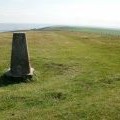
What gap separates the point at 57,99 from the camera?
15453mm

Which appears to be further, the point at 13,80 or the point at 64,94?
the point at 13,80

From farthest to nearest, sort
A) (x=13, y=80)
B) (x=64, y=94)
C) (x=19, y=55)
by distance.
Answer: (x=19, y=55)
(x=13, y=80)
(x=64, y=94)

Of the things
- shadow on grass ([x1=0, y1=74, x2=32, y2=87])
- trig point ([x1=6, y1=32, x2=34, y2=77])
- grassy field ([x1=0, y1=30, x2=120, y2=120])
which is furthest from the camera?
trig point ([x1=6, y1=32, x2=34, y2=77])

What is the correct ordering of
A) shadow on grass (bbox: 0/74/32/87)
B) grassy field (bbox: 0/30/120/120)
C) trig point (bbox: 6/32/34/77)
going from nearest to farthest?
grassy field (bbox: 0/30/120/120) → shadow on grass (bbox: 0/74/32/87) → trig point (bbox: 6/32/34/77)

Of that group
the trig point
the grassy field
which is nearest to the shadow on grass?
the grassy field

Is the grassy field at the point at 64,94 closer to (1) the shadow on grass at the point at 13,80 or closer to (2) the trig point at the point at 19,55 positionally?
(1) the shadow on grass at the point at 13,80

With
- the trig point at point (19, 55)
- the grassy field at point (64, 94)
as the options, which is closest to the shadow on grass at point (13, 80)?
the grassy field at point (64, 94)

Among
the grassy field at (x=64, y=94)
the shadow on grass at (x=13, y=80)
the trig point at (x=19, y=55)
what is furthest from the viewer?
the trig point at (x=19, y=55)

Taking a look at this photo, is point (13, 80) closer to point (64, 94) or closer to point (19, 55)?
point (19, 55)

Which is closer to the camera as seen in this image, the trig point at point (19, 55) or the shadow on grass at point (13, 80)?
the shadow on grass at point (13, 80)

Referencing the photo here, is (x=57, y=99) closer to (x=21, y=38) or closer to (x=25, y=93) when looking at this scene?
(x=25, y=93)

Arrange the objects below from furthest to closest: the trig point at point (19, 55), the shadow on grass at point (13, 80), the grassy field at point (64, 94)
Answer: the trig point at point (19, 55) → the shadow on grass at point (13, 80) → the grassy field at point (64, 94)

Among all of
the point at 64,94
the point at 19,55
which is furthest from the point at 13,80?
the point at 64,94

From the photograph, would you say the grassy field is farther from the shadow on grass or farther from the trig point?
the trig point
